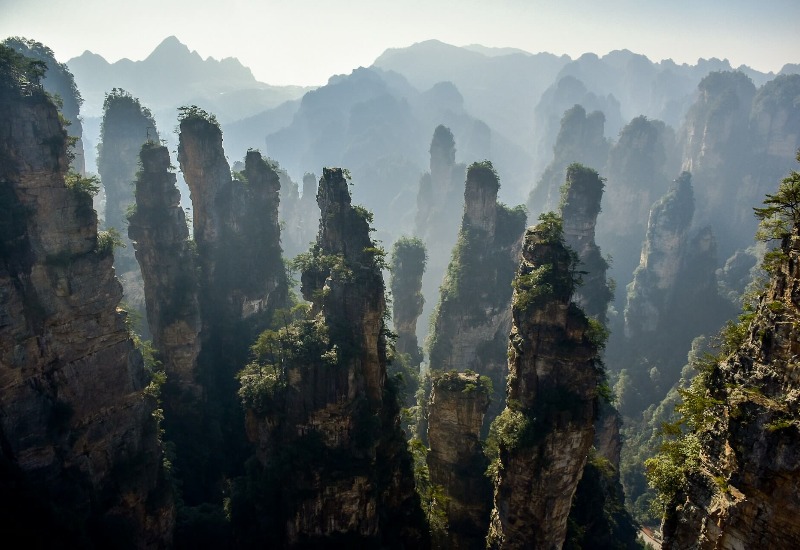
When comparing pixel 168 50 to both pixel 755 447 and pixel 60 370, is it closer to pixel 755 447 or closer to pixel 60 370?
pixel 60 370

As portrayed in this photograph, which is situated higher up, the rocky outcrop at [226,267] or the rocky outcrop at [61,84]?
the rocky outcrop at [61,84]

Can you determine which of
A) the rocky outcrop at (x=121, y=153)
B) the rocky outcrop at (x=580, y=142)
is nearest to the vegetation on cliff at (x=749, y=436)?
the rocky outcrop at (x=121, y=153)

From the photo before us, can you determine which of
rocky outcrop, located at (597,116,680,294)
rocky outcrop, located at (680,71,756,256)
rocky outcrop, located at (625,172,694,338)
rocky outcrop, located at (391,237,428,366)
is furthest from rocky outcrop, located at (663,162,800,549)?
rocky outcrop, located at (680,71,756,256)

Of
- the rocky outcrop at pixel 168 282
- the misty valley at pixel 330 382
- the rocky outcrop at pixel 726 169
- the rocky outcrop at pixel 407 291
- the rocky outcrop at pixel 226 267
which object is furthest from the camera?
the rocky outcrop at pixel 726 169

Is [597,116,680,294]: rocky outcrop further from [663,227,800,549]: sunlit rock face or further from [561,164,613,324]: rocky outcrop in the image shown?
[663,227,800,549]: sunlit rock face

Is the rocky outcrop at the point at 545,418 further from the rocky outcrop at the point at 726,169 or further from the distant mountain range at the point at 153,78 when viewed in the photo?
the distant mountain range at the point at 153,78

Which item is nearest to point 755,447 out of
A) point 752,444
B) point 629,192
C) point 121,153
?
point 752,444
